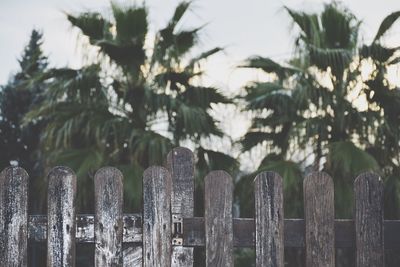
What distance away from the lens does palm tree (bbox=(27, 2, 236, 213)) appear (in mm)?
4945

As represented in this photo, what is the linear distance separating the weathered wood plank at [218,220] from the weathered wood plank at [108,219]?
362mm

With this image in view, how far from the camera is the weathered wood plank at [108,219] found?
235cm

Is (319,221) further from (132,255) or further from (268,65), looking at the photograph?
(268,65)

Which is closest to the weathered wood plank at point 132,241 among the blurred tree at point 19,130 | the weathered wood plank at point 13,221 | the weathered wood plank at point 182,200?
the weathered wood plank at point 182,200

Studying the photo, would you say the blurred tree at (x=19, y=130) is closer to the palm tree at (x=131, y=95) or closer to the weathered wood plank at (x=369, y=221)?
the palm tree at (x=131, y=95)

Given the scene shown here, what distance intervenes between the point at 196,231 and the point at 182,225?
0.06 metres

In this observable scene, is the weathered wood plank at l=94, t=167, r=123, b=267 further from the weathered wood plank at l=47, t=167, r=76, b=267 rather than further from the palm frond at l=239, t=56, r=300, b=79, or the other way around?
the palm frond at l=239, t=56, r=300, b=79

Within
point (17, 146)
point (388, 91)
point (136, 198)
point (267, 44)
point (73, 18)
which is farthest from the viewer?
point (17, 146)

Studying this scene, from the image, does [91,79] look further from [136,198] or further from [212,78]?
[136,198]

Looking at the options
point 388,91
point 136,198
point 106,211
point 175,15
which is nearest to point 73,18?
point 175,15

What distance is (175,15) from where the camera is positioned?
17.6ft

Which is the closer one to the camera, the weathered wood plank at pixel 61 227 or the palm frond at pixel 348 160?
the weathered wood plank at pixel 61 227

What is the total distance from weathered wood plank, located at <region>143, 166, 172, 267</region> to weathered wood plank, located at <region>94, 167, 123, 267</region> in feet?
0.35

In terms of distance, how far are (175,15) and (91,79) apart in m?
0.99
